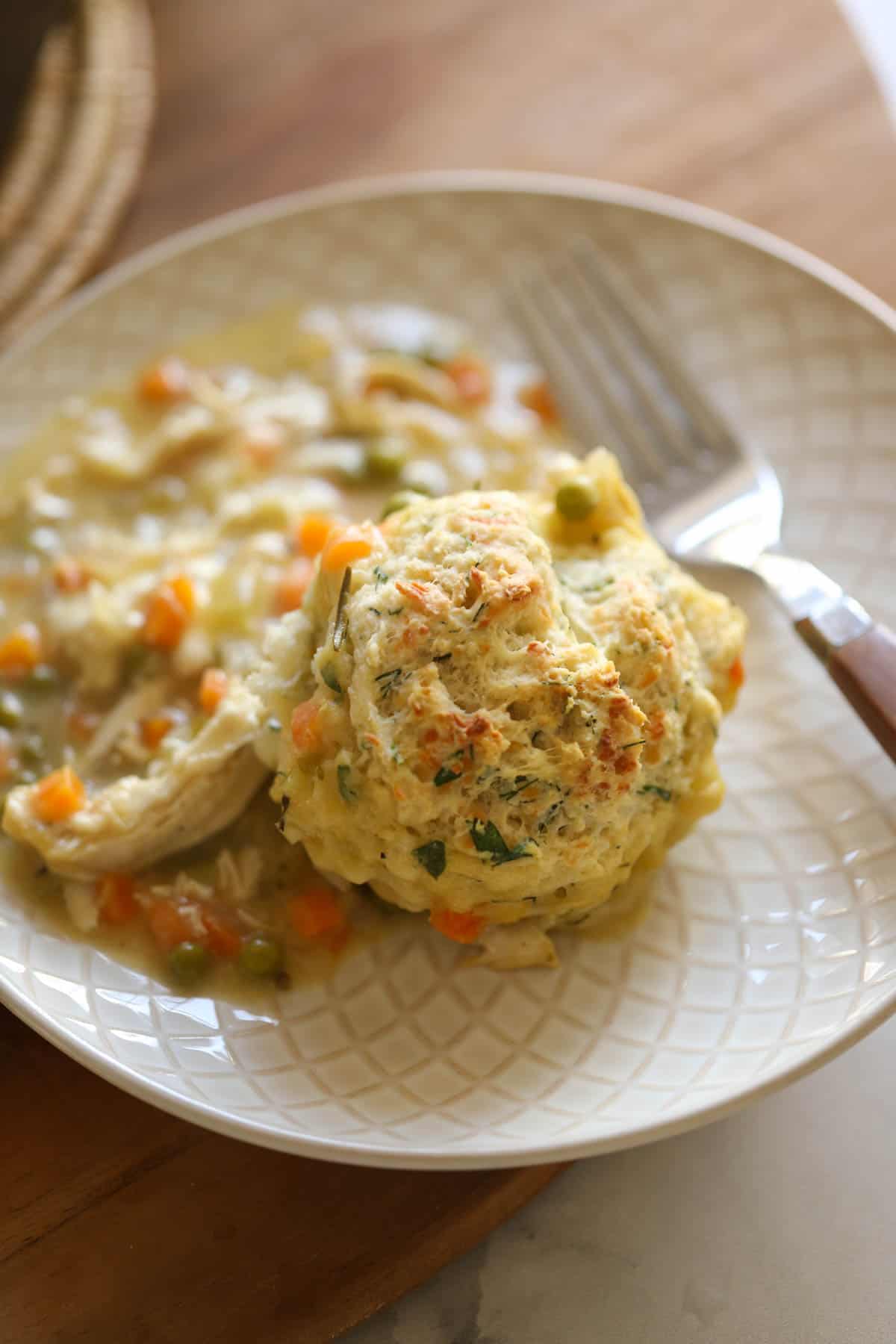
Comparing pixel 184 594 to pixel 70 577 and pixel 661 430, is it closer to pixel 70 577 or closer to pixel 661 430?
pixel 70 577

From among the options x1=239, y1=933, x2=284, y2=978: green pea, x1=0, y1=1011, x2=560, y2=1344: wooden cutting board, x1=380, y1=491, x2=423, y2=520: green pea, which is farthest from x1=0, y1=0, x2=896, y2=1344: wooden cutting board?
x1=380, y1=491, x2=423, y2=520: green pea

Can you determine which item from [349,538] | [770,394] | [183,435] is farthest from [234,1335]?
[770,394]

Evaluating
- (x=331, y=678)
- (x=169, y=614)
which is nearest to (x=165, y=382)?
(x=169, y=614)

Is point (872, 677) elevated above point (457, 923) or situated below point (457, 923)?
below

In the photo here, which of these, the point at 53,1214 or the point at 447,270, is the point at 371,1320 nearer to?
the point at 53,1214

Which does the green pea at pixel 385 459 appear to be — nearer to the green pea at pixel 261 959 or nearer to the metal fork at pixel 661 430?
the metal fork at pixel 661 430

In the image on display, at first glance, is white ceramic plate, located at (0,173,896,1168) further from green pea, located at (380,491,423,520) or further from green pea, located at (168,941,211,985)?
green pea, located at (380,491,423,520)
